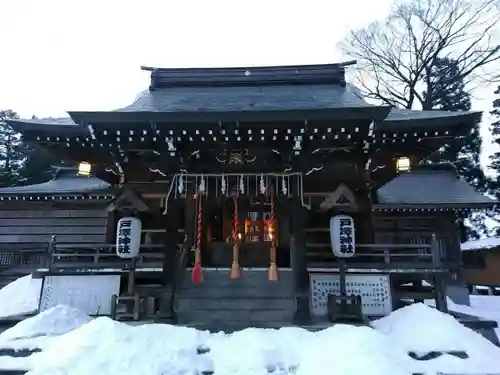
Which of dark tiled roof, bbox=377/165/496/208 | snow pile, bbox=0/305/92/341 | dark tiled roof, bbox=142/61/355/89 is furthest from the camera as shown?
dark tiled roof, bbox=377/165/496/208

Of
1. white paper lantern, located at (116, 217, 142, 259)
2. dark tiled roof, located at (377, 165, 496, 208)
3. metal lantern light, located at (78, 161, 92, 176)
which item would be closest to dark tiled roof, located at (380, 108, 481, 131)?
white paper lantern, located at (116, 217, 142, 259)

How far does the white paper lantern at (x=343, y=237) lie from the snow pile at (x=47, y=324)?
510 centimetres

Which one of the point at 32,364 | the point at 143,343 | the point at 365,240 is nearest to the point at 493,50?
the point at 365,240

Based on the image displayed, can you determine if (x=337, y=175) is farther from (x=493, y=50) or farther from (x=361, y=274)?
(x=493, y=50)

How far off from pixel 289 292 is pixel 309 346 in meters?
2.33

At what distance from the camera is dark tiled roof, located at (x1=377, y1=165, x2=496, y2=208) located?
12828mm

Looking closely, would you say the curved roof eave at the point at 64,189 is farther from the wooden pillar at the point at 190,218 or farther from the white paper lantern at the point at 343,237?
the white paper lantern at the point at 343,237

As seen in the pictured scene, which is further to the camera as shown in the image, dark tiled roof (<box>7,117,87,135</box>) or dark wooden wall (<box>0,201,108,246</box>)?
dark wooden wall (<box>0,201,108,246</box>)

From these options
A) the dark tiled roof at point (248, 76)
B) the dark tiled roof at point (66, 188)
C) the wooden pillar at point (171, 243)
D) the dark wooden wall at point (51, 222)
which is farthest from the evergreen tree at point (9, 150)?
the wooden pillar at point (171, 243)

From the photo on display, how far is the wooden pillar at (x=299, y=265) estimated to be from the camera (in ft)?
24.0

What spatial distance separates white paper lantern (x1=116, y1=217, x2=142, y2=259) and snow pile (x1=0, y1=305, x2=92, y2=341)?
55.9 inches

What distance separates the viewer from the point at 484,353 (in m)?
5.49

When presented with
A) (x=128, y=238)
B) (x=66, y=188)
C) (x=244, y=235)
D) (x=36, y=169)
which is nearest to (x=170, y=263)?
(x=128, y=238)

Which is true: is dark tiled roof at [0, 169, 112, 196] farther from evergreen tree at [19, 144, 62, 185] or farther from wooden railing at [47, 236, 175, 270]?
evergreen tree at [19, 144, 62, 185]
